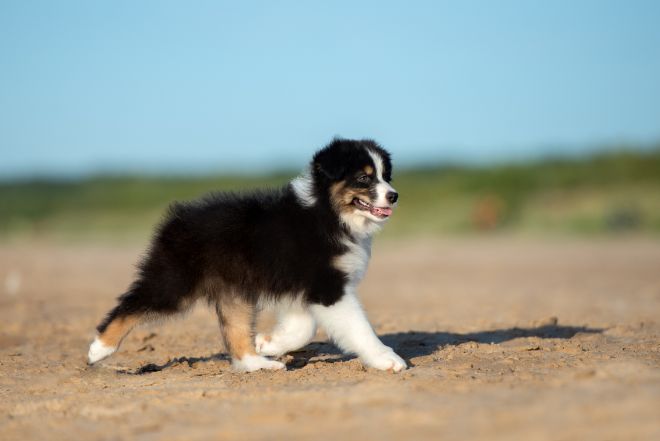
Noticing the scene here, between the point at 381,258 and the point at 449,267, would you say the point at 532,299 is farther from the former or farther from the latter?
the point at 381,258

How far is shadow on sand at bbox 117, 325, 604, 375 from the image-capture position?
6891mm

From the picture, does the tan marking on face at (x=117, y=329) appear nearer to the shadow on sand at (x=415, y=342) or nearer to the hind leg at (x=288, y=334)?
the shadow on sand at (x=415, y=342)

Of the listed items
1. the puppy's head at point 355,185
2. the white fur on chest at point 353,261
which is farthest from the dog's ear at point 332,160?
the white fur on chest at point 353,261

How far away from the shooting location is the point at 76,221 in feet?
111

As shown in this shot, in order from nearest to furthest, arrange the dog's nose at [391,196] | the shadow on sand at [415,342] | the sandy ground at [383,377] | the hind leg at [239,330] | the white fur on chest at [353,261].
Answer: the sandy ground at [383,377]
the white fur on chest at [353,261]
the dog's nose at [391,196]
the hind leg at [239,330]
the shadow on sand at [415,342]

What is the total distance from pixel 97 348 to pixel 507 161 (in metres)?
27.7

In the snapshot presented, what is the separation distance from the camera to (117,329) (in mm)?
6379

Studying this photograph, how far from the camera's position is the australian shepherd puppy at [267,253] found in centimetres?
618

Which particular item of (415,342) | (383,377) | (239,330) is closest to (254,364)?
(239,330)

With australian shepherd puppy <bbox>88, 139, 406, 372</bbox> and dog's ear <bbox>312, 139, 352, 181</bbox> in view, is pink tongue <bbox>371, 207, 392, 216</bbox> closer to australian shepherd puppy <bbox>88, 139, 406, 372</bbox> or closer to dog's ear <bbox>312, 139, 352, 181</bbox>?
australian shepherd puppy <bbox>88, 139, 406, 372</bbox>

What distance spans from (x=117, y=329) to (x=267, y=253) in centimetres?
121

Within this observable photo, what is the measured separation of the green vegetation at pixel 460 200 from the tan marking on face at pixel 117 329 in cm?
1872

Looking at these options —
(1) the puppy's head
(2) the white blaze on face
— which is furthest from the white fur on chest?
(2) the white blaze on face

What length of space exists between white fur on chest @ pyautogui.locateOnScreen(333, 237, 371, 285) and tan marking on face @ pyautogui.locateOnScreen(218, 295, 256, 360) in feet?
2.73
